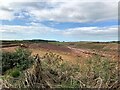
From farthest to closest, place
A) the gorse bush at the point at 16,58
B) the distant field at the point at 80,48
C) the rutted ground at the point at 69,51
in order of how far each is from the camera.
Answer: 1. the gorse bush at the point at 16,58
2. the rutted ground at the point at 69,51
3. the distant field at the point at 80,48

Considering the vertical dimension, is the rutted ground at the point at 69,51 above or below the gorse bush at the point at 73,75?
above

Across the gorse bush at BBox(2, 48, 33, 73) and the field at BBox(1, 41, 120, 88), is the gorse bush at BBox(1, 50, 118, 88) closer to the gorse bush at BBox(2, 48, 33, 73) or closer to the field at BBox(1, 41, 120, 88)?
the field at BBox(1, 41, 120, 88)

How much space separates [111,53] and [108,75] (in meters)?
0.58

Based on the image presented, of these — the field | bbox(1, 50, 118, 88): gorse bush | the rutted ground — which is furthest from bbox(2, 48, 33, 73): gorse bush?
bbox(1, 50, 118, 88): gorse bush

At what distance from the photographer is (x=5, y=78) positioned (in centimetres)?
392

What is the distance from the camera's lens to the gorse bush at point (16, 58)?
4.92m

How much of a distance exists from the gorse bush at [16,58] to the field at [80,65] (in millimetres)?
394

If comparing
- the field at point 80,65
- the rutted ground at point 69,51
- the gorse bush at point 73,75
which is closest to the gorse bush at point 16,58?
the rutted ground at point 69,51

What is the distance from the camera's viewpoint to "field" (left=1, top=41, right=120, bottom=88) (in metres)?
3.68

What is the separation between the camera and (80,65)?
4.00 m

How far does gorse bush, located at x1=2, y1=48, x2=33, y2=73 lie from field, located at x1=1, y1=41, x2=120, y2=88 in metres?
0.39

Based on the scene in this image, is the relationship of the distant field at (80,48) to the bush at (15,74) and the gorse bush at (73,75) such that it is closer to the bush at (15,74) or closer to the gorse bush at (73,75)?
the gorse bush at (73,75)

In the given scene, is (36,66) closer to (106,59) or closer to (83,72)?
(83,72)

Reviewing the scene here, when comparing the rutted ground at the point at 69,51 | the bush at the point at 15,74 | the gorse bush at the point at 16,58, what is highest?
the rutted ground at the point at 69,51
